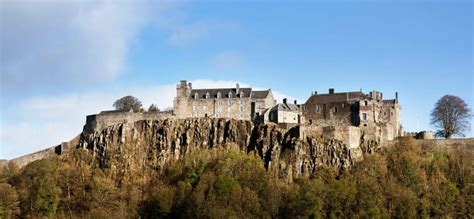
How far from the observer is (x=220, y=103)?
252 feet

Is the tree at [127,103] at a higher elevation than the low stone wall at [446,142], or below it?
higher

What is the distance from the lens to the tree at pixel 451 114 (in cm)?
7556

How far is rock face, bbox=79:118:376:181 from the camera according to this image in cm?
7044

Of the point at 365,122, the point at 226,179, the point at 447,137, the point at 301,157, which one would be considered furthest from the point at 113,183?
the point at 447,137

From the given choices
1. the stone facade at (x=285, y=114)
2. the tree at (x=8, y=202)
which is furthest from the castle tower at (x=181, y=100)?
the tree at (x=8, y=202)

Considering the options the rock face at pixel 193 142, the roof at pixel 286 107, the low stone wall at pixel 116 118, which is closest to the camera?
the rock face at pixel 193 142

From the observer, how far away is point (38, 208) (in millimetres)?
64812

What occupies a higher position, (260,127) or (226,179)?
(260,127)

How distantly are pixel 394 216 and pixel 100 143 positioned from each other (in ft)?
95.0

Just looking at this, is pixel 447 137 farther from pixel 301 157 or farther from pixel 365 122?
pixel 301 157

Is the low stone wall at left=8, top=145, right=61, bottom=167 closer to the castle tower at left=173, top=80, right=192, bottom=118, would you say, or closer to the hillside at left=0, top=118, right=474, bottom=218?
the hillside at left=0, top=118, right=474, bottom=218

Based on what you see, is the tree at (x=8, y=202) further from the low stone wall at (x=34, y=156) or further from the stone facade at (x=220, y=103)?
the stone facade at (x=220, y=103)

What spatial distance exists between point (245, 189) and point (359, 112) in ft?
49.4

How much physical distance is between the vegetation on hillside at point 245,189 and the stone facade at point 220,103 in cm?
591
